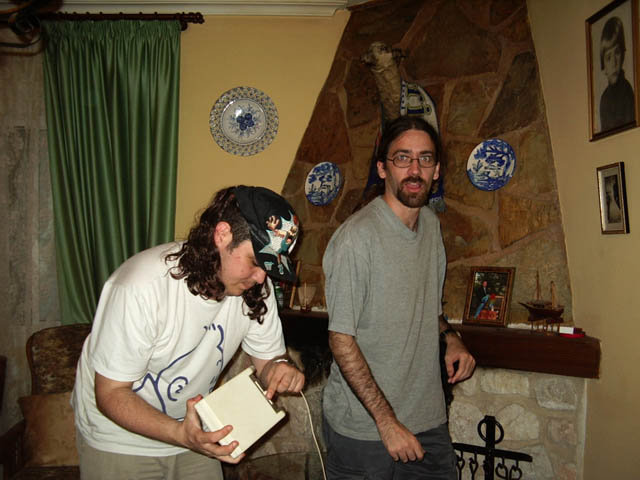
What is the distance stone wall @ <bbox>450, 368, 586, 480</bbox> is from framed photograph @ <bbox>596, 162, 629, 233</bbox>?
28.5 inches

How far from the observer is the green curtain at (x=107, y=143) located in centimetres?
280

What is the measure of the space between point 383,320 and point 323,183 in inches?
60.4

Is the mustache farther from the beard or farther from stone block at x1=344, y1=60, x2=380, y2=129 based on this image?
stone block at x1=344, y1=60, x2=380, y2=129

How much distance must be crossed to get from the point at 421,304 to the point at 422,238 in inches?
9.2

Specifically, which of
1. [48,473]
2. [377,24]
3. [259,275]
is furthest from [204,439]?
[377,24]

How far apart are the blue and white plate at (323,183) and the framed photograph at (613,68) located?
138cm

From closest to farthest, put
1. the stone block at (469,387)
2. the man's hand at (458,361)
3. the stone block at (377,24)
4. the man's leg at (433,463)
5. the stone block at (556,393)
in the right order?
1. the man's leg at (433,463)
2. the man's hand at (458,361)
3. the stone block at (556,393)
4. the stone block at (469,387)
5. the stone block at (377,24)

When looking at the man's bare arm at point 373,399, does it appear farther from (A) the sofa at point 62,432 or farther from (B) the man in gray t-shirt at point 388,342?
(A) the sofa at point 62,432

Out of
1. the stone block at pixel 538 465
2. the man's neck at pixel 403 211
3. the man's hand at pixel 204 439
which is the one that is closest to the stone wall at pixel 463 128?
the stone block at pixel 538 465

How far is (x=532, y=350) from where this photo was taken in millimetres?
2006

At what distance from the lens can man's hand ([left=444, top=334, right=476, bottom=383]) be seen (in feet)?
5.35

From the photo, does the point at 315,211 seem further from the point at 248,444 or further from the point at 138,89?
the point at 248,444

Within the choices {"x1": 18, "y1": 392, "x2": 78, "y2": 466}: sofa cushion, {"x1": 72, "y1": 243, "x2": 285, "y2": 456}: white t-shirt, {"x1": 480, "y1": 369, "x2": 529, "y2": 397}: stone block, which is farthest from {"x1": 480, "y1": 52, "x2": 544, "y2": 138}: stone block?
{"x1": 18, "y1": 392, "x2": 78, "y2": 466}: sofa cushion

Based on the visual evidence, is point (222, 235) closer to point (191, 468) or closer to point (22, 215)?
point (191, 468)
